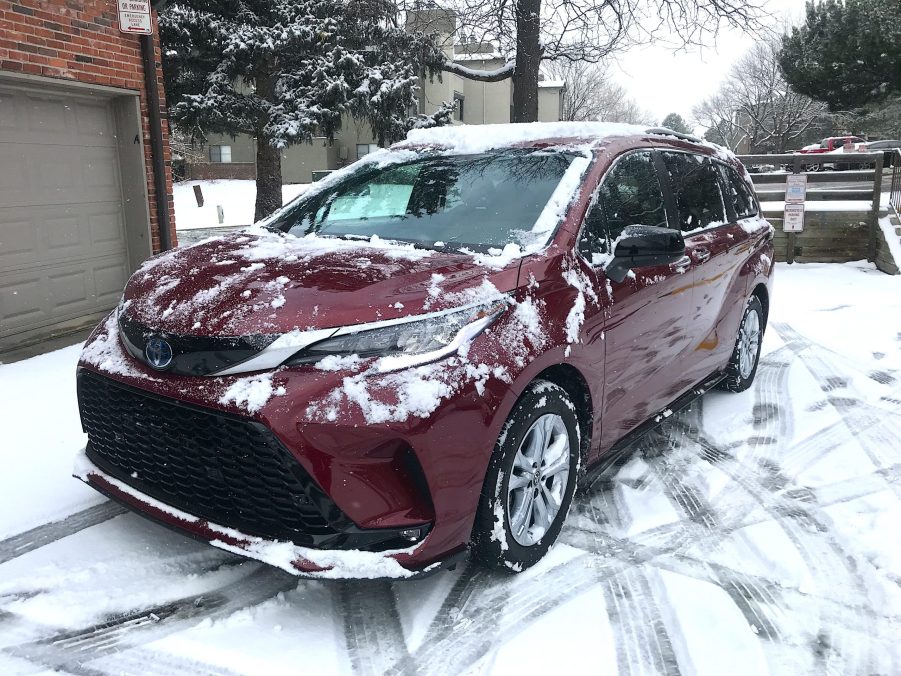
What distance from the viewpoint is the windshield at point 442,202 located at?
3156mm

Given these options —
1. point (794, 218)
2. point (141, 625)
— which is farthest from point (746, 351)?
point (794, 218)

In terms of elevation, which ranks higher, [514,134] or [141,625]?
[514,134]

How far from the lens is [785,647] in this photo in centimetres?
251

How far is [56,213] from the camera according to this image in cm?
655

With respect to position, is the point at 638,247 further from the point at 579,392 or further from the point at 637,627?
the point at 637,627

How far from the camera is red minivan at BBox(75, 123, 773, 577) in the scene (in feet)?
7.47

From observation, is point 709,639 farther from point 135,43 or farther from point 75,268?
point 135,43

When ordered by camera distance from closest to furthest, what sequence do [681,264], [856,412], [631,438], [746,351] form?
1. [631,438]
2. [681,264]
3. [856,412]
4. [746,351]

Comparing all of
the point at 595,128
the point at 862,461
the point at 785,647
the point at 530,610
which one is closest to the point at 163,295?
the point at 530,610

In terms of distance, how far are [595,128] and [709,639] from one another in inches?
98.1

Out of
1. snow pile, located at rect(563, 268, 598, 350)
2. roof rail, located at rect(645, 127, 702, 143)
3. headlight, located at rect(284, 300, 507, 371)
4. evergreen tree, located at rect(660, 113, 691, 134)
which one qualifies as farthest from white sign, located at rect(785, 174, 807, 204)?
evergreen tree, located at rect(660, 113, 691, 134)

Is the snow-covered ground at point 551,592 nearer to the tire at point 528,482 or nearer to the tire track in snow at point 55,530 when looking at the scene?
the tire track in snow at point 55,530

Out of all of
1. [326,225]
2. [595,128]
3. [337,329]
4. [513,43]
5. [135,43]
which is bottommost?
[337,329]

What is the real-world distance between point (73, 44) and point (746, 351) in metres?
6.09
